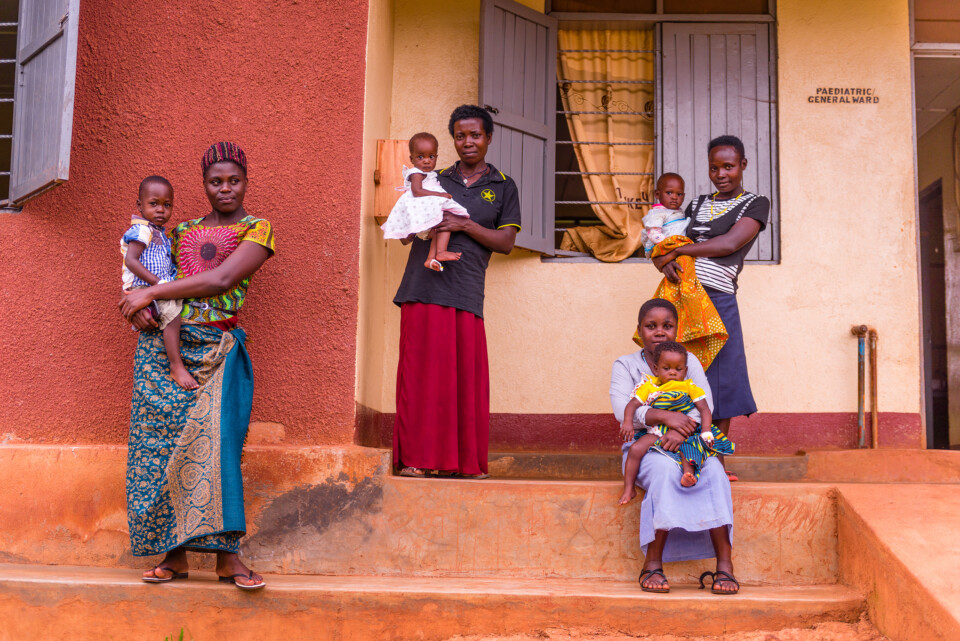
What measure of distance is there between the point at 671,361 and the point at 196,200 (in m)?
2.34

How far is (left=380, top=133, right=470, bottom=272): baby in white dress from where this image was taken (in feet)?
14.2

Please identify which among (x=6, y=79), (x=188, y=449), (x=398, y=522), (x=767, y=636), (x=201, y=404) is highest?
(x=6, y=79)

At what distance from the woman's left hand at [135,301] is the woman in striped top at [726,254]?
230 centimetres

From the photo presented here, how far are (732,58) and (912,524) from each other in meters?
3.26

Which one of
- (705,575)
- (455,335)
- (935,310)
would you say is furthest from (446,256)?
(935,310)

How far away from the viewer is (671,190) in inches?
184

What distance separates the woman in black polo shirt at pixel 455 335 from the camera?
14.1 ft

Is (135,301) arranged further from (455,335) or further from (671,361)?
(671,361)

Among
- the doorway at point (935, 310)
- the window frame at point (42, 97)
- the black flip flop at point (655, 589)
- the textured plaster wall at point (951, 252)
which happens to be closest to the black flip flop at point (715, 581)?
the black flip flop at point (655, 589)

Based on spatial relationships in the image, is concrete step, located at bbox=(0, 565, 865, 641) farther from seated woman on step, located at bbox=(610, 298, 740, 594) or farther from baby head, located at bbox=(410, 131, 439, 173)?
→ baby head, located at bbox=(410, 131, 439, 173)

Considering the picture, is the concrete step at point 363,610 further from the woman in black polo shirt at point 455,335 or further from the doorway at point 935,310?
the doorway at point 935,310

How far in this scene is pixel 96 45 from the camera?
4.48 metres

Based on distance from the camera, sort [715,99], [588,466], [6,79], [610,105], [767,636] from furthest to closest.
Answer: [6,79] < [610,105] < [715,99] < [588,466] < [767,636]

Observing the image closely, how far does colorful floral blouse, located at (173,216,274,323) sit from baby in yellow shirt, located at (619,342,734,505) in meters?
1.66
